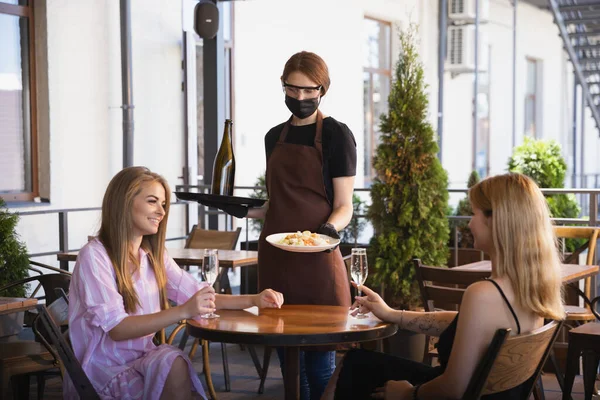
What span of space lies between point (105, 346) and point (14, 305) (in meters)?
0.83

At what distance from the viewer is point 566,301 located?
5.23 meters

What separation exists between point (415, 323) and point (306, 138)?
84 cm

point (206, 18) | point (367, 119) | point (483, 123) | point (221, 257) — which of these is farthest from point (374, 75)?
point (221, 257)

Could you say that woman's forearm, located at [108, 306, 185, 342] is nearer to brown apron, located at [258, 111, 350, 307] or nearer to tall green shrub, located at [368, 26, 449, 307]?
brown apron, located at [258, 111, 350, 307]

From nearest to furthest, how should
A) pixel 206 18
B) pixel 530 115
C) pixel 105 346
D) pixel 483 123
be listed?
pixel 105 346 → pixel 206 18 → pixel 483 123 → pixel 530 115

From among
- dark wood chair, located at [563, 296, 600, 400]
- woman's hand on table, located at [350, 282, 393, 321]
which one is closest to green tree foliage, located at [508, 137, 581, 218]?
dark wood chair, located at [563, 296, 600, 400]

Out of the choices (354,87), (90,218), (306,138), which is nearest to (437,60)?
(354,87)

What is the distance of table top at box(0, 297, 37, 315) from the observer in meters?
3.14

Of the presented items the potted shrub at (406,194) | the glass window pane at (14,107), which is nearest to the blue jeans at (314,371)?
the potted shrub at (406,194)

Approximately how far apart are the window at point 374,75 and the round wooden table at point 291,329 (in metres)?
9.81

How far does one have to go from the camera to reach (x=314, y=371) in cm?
295

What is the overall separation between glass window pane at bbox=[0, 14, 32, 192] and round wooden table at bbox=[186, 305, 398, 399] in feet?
16.8

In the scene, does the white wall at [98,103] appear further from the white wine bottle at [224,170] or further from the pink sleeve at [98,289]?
the pink sleeve at [98,289]

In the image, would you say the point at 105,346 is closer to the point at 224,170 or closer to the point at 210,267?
the point at 210,267
